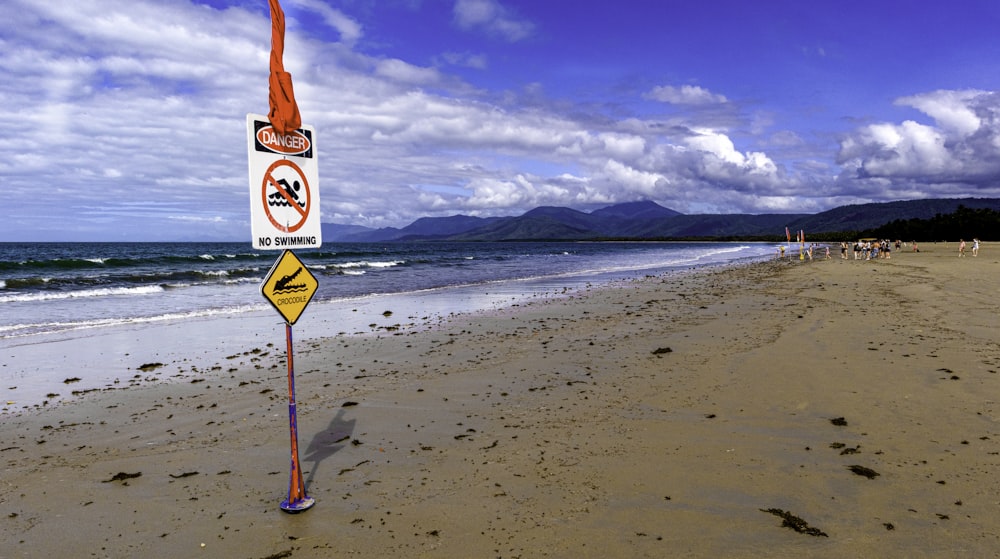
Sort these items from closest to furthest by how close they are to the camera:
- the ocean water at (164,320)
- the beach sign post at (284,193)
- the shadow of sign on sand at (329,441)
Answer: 1. the beach sign post at (284,193)
2. the shadow of sign on sand at (329,441)
3. the ocean water at (164,320)

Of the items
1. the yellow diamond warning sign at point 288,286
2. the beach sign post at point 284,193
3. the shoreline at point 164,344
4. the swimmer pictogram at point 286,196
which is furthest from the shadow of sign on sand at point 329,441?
the shoreline at point 164,344

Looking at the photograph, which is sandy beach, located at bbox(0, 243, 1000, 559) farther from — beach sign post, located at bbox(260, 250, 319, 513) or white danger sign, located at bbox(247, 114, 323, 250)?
white danger sign, located at bbox(247, 114, 323, 250)

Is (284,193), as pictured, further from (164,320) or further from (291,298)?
(164,320)

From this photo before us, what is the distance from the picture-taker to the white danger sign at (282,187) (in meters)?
3.92

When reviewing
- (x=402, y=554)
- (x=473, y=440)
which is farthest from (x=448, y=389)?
(x=402, y=554)

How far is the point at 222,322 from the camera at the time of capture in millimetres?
15211

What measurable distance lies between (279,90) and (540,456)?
3969 mm

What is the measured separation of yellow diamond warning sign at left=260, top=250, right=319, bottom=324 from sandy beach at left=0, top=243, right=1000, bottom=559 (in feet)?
5.44

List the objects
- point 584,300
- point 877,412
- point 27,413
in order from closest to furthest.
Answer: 1. point 877,412
2. point 27,413
3. point 584,300

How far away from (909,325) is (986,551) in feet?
32.9

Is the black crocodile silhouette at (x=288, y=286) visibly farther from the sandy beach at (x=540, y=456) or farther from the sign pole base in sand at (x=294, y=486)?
the sandy beach at (x=540, y=456)

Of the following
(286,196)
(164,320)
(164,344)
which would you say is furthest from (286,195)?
(164,320)

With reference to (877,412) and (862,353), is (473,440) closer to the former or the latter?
(877,412)

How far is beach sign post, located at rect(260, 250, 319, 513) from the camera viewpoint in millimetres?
4059
